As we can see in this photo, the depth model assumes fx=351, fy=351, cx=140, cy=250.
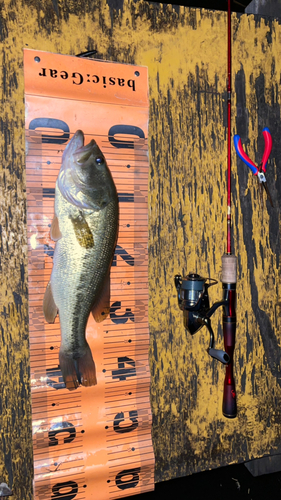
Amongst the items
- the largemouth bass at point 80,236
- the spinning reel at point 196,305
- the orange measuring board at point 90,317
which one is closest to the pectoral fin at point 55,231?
the largemouth bass at point 80,236

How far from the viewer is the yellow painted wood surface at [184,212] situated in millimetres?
1481

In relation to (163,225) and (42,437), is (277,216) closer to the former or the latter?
(163,225)

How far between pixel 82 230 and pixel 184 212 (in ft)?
1.86

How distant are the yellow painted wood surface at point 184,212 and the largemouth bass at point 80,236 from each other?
9.5 inches

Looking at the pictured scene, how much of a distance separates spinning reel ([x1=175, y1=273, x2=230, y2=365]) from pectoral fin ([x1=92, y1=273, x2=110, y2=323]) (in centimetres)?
32

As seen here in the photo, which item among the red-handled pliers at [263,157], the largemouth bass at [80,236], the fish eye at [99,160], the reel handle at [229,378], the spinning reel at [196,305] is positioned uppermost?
the red-handled pliers at [263,157]

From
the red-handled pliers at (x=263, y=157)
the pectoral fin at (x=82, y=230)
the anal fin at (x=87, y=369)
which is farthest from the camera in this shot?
the red-handled pliers at (x=263, y=157)

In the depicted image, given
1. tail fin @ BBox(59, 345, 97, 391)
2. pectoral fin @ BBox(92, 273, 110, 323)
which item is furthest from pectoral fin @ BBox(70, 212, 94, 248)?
tail fin @ BBox(59, 345, 97, 391)

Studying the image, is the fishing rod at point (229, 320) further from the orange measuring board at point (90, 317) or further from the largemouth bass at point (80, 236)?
the largemouth bass at point (80, 236)

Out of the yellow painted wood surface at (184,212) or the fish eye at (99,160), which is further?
the yellow painted wood surface at (184,212)

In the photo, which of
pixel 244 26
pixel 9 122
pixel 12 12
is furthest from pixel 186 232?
pixel 12 12

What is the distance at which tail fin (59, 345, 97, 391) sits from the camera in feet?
4.60

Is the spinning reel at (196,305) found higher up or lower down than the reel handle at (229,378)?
higher up

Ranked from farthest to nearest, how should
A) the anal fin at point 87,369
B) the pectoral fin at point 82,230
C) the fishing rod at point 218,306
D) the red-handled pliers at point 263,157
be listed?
1. the red-handled pliers at point 263,157
2. the fishing rod at point 218,306
3. the anal fin at point 87,369
4. the pectoral fin at point 82,230
